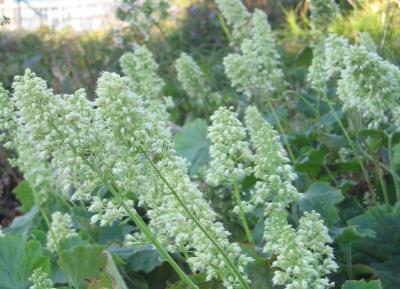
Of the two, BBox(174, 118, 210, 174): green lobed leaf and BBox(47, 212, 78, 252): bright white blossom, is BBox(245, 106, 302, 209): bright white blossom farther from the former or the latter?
BBox(174, 118, 210, 174): green lobed leaf

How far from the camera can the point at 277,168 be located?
2311 mm

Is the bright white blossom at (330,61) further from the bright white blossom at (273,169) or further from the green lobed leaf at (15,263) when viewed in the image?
the green lobed leaf at (15,263)

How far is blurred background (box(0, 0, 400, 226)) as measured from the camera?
5.80 meters

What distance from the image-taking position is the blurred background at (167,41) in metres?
5.80

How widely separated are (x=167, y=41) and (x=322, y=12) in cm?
447

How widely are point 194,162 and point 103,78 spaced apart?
2.50 m

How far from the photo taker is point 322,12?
4520 mm

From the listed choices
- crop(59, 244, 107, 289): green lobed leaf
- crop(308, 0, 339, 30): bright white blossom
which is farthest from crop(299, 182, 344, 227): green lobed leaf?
crop(308, 0, 339, 30): bright white blossom

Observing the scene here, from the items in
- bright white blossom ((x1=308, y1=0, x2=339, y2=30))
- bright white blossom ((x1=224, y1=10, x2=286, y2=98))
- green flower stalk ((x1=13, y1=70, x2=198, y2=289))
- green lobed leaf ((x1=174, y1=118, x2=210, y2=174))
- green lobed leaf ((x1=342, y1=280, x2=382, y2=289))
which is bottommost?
green lobed leaf ((x1=174, y1=118, x2=210, y2=174))

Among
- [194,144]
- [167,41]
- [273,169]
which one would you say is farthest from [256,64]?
[167,41]

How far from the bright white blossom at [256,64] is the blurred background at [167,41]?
0.43 m

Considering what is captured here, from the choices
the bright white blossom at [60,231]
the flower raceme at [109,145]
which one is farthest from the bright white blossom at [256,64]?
the flower raceme at [109,145]

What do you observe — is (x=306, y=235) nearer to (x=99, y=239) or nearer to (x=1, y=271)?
(x=1, y=271)

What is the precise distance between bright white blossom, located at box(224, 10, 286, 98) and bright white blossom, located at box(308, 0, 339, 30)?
0.92 ft
